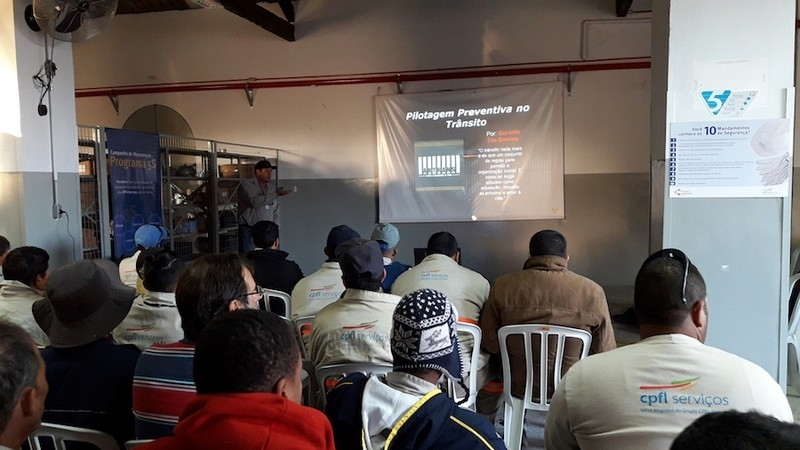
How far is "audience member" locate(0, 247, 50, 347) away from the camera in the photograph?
2.46 meters

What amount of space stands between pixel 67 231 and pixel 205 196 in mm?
1849

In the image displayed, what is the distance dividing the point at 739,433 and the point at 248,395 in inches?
28.6

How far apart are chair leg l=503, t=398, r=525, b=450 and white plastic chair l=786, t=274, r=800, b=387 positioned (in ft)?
5.95

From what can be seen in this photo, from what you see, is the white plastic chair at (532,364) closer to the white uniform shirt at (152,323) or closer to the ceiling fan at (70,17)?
the white uniform shirt at (152,323)

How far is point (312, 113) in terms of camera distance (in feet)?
22.1

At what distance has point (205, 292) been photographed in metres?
1.58

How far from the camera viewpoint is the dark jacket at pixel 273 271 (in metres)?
3.51

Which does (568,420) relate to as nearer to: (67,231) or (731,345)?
(731,345)

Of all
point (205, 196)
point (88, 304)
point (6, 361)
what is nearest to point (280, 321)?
point (6, 361)

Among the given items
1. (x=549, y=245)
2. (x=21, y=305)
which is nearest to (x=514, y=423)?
(x=549, y=245)

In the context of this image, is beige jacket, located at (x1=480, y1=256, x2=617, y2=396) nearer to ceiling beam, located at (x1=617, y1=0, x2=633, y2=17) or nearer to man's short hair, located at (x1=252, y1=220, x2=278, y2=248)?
man's short hair, located at (x1=252, y1=220, x2=278, y2=248)

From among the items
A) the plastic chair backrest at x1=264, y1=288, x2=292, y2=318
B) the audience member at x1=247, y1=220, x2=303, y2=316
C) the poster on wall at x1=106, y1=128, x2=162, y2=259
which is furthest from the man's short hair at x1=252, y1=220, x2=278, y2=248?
the poster on wall at x1=106, y1=128, x2=162, y2=259

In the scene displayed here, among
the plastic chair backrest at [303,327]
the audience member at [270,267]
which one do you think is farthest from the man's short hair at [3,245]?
the plastic chair backrest at [303,327]

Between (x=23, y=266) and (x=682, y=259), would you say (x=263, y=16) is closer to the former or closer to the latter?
(x=23, y=266)
